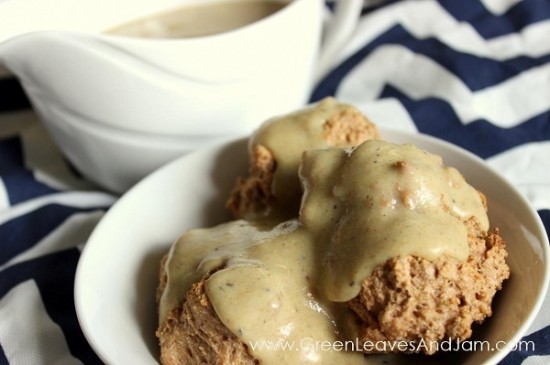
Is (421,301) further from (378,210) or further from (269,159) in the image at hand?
(269,159)

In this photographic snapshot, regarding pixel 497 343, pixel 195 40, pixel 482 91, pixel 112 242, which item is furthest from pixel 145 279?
pixel 482 91

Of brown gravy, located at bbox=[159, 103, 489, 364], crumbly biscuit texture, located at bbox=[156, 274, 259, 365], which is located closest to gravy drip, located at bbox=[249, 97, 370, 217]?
brown gravy, located at bbox=[159, 103, 489, 364]

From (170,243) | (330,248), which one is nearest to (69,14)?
(170,243)

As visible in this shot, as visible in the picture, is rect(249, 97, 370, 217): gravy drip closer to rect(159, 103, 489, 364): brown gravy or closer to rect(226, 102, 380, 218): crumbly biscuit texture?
rect(226, 102, 380, 218): crumbly biscuit texture

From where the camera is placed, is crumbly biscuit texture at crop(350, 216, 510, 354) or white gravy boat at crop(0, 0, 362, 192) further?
white gravy boat at crop(0, 0, 362, 192)

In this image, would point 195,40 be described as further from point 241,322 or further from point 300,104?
point 241,322

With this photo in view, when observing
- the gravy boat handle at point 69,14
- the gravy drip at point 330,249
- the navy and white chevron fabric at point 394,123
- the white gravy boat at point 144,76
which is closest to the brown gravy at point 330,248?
the gravy drip at point 330,249

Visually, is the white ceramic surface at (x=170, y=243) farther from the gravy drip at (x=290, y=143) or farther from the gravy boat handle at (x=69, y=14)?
the gravy boat handle at (x=69, y=14)

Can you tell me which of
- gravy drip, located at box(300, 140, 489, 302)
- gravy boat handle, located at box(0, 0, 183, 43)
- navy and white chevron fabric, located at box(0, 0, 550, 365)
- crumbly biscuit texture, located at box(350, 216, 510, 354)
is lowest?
navy and white chevron fabric, located at box(0, 0, 550, 365)

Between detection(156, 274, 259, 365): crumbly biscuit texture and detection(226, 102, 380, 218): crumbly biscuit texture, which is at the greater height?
detection(226, 102, 380, 218): crumbly biscuit texture
